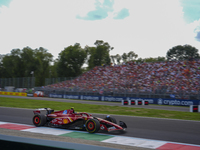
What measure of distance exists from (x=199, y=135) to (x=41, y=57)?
7030 centimetres

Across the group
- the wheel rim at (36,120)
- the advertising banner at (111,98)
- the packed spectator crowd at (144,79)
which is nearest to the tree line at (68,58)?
the packed spectator crowd at (144,79)

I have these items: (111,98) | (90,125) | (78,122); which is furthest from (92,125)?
(111,98)

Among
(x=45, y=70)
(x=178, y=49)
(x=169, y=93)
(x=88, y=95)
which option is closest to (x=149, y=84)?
(x=169, y=93)

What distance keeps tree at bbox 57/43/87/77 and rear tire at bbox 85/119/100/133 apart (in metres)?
42.8

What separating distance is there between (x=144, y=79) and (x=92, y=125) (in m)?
21.3

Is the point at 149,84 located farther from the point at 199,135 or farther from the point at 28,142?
the point at 28,142

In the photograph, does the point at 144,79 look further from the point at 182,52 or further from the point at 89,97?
the point at 182,52

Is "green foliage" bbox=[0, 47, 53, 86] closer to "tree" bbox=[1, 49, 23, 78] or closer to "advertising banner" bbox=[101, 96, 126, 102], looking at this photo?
"tree" bbox=[1, 49, 23, 78]

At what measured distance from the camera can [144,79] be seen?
27.7m

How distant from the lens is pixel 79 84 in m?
33.5

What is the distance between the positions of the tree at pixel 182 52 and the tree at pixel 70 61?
73.3 feet

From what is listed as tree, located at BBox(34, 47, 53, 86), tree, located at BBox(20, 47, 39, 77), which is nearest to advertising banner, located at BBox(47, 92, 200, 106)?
tree, located at BBox(34, 47, 53, 86)

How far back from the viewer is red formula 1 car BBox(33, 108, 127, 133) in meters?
7.39

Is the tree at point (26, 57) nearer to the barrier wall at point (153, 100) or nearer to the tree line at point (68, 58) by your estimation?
the tree line at point (68, 58)
